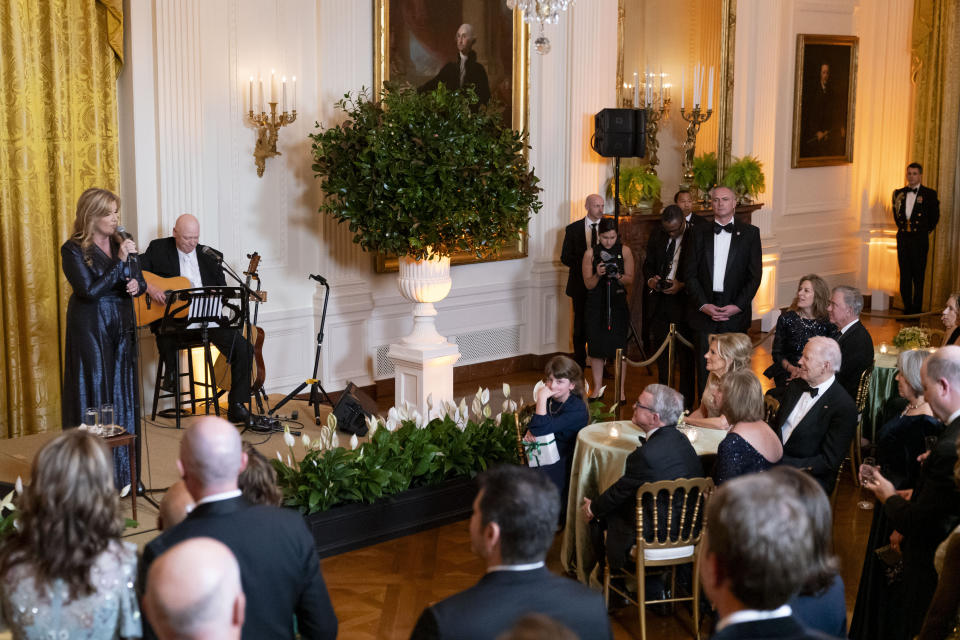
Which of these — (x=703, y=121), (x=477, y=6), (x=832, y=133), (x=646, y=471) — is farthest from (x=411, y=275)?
(x=832, y=133)

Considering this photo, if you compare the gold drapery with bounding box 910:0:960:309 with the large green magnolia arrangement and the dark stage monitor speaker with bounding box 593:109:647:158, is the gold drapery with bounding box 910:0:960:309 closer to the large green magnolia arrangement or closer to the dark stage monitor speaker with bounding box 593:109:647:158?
the dark stage monitor speaker with bounding box 593:109:647:158

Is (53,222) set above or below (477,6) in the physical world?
below

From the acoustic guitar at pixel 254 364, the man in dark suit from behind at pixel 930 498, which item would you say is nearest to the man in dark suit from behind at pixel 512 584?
the man in dark suit from behind at pixel 930 498

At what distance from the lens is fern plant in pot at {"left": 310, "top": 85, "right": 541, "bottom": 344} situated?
750 centimetres

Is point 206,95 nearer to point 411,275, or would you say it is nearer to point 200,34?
point 200,34

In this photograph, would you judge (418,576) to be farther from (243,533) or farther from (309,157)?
(309,157)

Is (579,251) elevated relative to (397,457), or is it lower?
elevated

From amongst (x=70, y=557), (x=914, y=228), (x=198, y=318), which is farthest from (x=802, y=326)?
(x=914, y=228)

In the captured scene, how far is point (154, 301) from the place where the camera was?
7.21 meters

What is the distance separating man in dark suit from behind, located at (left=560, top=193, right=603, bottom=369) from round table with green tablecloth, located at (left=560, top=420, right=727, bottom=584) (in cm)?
372

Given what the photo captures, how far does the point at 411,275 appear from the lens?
808cm

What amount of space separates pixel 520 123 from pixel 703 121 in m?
2.85

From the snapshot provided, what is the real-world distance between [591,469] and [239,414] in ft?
10.4

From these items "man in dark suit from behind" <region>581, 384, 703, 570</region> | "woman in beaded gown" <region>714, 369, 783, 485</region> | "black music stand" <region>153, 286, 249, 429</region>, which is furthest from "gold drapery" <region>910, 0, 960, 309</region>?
"man in dark suit from behind" <region>581, 384, 703, 570</region>
